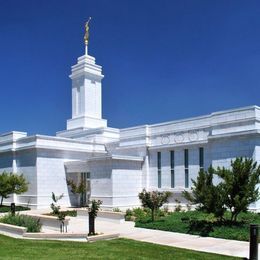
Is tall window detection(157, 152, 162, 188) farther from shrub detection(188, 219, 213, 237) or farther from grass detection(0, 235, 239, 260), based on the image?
grass detection(0, 235, 239, 260)

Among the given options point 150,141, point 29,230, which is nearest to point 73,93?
point 150,141

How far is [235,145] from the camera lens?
69.2 feet

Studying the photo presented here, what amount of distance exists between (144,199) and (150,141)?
10.6 metres

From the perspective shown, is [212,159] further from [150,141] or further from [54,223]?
[54,223]

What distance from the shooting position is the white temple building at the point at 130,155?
2147 centimetres

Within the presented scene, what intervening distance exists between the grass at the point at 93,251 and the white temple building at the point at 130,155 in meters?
10.9

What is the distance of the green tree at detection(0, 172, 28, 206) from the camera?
24.4 metres

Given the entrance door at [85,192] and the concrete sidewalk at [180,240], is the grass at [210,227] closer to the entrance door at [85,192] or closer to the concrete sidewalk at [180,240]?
the concrete sidewalk at [180,240]

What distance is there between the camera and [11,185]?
81.0ft

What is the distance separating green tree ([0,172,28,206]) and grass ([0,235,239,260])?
42.7ft

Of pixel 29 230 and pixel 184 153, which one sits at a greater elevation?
pixel 184 153

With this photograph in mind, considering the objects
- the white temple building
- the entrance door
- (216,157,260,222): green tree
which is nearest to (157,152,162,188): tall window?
the white temple building

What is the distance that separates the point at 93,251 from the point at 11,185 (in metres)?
15.9

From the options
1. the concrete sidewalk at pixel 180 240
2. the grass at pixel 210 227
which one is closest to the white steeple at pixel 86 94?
the concrete sidewalk at pixel 180 240
